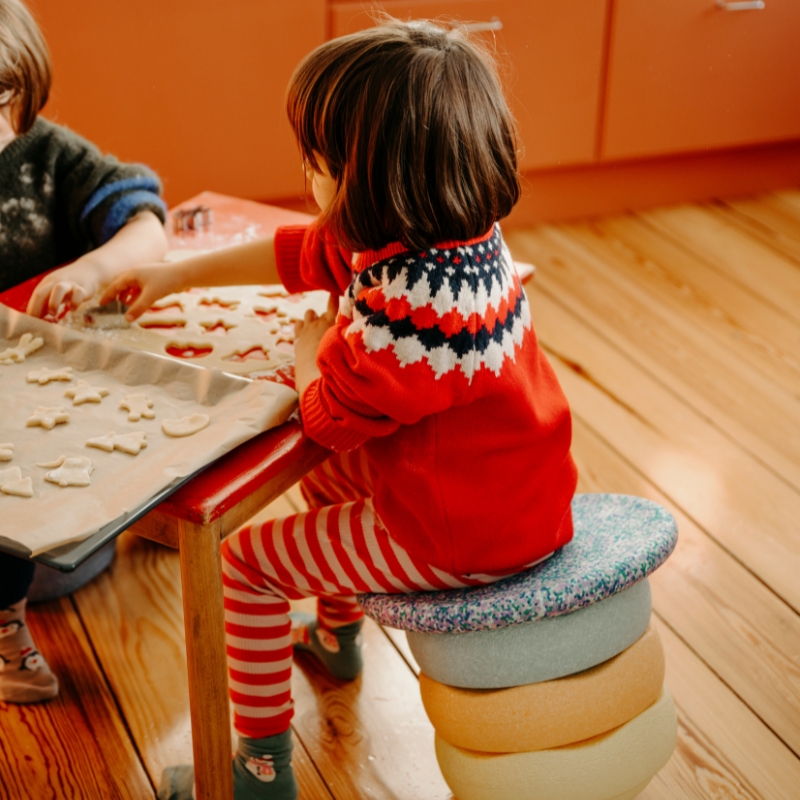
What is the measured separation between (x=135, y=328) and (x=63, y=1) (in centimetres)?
113

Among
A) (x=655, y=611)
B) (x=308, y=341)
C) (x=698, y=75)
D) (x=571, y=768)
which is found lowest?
(x=655, y=611)

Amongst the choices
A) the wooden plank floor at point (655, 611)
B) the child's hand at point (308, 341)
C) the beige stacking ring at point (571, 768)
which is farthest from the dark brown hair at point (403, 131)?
the wooden plank floor at point (655, 611)

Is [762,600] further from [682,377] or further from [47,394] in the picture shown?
[47,394]

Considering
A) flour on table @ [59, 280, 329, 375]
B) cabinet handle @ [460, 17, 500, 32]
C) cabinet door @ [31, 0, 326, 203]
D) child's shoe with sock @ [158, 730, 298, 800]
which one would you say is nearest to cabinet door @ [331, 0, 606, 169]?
cabinet handle @ [460, 17, 500, 32]

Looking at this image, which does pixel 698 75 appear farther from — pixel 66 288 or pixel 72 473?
pixel 72 473

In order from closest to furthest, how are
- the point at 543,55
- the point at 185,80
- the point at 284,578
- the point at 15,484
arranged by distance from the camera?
the point at 15,484 < the point at 284,578 < the point at 185,80 < the point at 543,55

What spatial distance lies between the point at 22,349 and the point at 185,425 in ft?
0.67

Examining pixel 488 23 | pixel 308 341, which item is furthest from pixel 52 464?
pixel 488 23

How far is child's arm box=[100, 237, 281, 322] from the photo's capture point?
101 cm

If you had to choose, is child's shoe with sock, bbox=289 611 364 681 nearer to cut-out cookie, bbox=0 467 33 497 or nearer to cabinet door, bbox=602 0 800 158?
cut-out cookie, bbox=0 467 33 497

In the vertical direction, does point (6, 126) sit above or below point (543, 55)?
above

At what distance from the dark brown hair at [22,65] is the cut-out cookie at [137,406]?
0.40 m

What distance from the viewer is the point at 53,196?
1170 millimetres

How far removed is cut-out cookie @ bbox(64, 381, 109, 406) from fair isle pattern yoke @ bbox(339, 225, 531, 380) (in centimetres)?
22
